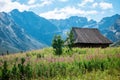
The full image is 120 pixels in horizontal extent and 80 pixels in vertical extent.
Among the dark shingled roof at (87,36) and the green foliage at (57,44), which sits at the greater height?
the dark shingled roof at (87,36)

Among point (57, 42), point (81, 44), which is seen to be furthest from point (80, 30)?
point (57, 42)

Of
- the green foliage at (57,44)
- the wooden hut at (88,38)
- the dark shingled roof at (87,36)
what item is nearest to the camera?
the green foliage at (57,44)

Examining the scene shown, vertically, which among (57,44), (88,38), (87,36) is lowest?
(57,44)

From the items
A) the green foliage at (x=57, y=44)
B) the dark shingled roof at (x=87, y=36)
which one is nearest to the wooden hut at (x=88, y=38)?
the dark shingled roof at (x=87, y=36)

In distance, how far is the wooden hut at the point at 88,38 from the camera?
6050 centimetres

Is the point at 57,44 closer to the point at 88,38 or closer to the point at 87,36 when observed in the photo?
the point at 88,38

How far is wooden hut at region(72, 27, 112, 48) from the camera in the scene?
198 ft

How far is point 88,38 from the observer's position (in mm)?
62188

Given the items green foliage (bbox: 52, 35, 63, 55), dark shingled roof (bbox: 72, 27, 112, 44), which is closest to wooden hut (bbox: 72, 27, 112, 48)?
dark shingled roof (bbox: 72, 27, 112, 44)

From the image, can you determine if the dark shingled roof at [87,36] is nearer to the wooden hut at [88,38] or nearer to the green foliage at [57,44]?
the wooden hut at [88,38]

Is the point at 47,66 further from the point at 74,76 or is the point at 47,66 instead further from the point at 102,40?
the point at 102,40

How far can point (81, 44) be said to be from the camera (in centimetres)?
6094

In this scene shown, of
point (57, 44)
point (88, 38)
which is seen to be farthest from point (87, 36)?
point (57, 44)

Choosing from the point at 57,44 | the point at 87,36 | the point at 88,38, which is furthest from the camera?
the point at 87,36
